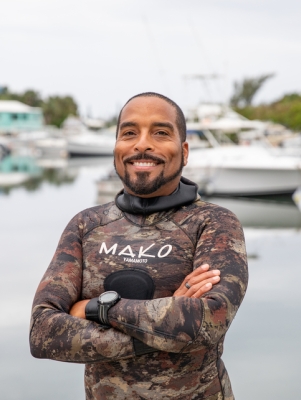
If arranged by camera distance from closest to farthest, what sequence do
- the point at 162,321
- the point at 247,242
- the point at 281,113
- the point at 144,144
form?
1. the point at 162,321
2. the point at 144,144
3. the point at 247,242
4. the point at 281,113

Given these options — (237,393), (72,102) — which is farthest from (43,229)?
(72,102)

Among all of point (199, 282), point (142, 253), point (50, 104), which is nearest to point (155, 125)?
point (142, 253)

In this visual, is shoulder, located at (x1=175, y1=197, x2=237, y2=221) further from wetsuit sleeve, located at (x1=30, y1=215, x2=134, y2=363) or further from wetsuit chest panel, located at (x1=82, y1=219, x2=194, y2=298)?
wetsuit sleeve, located at (x1=30, y1=215, x2=134, y2=363)

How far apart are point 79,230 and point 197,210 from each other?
1.42 ft

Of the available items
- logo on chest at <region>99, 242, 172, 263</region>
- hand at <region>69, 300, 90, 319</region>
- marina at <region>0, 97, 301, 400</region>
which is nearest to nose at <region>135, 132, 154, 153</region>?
logo on chest at <region>99, 242, 172, 263</region>

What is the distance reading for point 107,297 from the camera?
6.11 ft

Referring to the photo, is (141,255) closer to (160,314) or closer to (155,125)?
(160,314)

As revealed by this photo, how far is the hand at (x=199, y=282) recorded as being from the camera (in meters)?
1.88

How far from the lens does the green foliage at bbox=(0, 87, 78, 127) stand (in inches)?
3265

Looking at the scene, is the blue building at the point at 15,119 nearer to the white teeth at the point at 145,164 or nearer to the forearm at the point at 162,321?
the white teeth at the point at 145,164

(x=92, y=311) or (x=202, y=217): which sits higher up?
(x=202, y=217)

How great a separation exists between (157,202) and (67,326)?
522 millimetres

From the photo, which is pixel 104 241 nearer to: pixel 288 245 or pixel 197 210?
pixel 197 210

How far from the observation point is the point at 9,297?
328 inches
